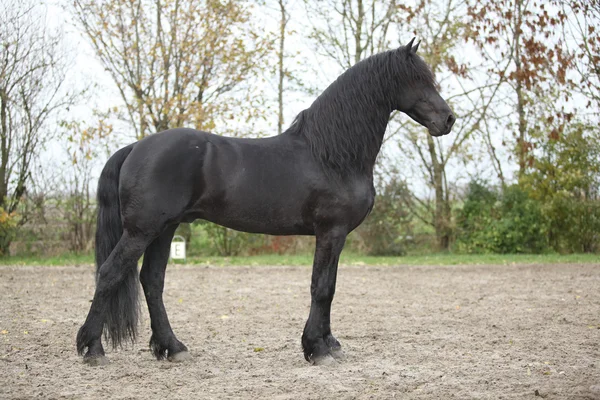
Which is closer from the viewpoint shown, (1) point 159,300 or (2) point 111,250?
(2) point 111,250

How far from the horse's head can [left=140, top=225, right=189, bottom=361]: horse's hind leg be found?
2.17 m

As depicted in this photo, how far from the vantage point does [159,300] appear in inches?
196

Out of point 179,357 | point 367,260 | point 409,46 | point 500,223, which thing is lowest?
point 179,357

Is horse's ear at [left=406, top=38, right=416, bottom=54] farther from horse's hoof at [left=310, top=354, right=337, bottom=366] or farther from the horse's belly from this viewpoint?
horse's hoof at [left=310, top=354, right=337, bottom=366]

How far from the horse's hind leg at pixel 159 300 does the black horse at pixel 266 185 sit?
11mm

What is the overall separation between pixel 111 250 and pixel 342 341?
2.31 m

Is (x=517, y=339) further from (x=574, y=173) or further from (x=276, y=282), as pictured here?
(x=574, y=173)

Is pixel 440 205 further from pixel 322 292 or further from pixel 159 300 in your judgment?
pixel 159 300

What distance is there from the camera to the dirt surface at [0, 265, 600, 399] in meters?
4.02

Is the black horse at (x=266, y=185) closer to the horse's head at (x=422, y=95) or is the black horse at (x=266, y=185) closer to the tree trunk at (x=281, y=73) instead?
the horse's head at (x=422, y=95)

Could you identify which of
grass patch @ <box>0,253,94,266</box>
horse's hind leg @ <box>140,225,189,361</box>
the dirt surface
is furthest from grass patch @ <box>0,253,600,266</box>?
horse's hind leg @ <box>140,225,189,361</box>

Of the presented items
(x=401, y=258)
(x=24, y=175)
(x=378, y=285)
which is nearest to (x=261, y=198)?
(x=378, y=285)

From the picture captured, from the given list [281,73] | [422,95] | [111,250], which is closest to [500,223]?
[281,73]

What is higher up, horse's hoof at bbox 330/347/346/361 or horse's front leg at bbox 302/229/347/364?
horse's front leg at bbox 302/229/347/364
